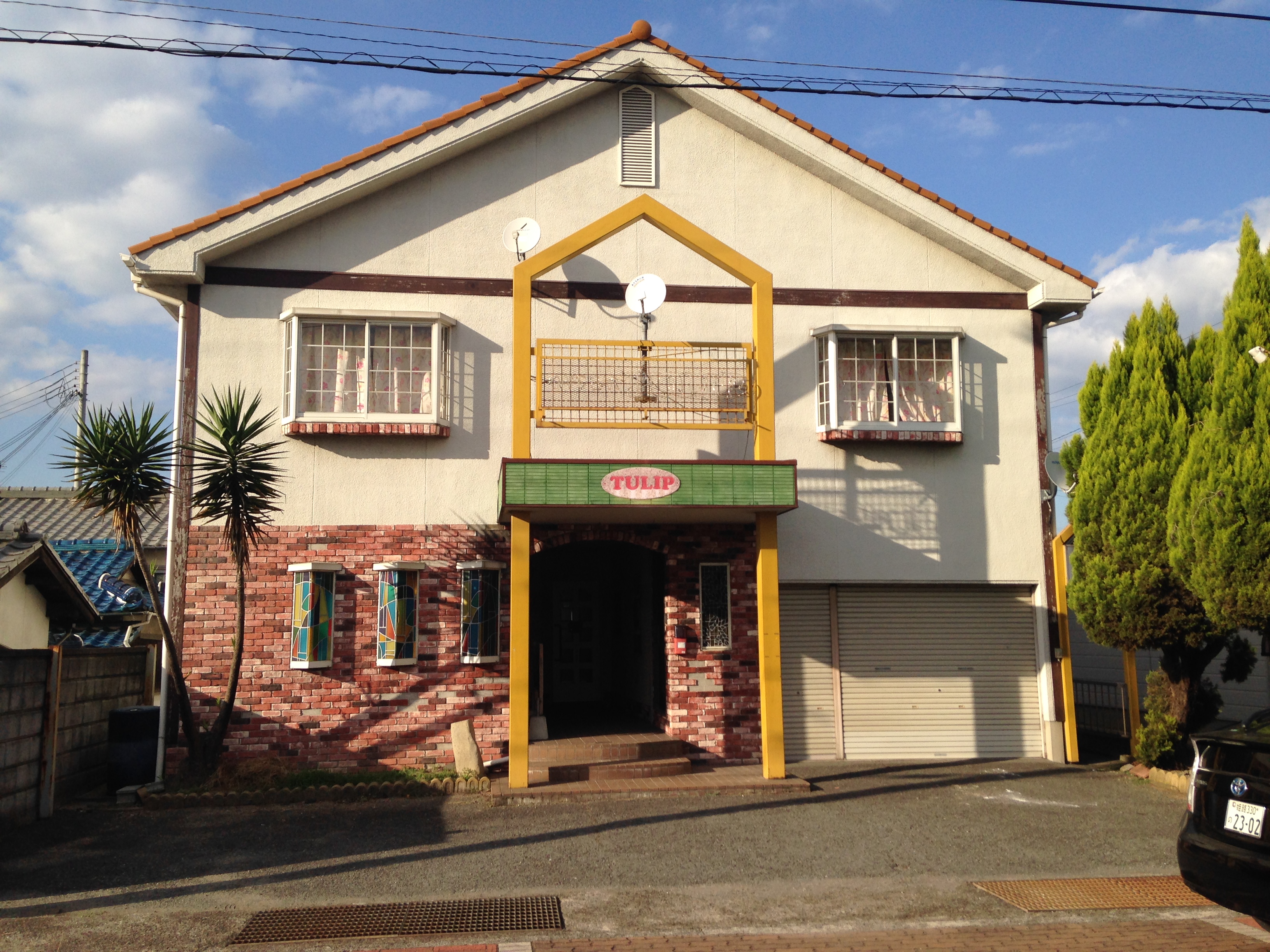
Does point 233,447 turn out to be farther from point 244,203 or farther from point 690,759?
point 690,759

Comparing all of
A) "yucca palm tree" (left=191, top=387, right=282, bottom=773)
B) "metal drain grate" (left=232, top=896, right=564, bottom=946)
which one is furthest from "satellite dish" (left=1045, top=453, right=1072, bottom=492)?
"yucca palm tree" (left=191, top=387, right=282, bottom=773)

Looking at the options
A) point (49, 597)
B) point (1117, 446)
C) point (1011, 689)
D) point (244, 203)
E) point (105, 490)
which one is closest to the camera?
point (105, 490)

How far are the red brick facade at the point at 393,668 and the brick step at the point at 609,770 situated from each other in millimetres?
726

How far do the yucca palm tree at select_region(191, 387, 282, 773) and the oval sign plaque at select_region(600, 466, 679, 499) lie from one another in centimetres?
386

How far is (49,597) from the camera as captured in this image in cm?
1499

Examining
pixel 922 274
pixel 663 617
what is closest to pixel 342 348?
pixel 663 617

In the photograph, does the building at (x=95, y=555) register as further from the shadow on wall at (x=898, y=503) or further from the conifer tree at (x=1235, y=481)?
the conifer tree at (x=1235, y=481)

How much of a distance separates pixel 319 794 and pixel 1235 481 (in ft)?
33.3

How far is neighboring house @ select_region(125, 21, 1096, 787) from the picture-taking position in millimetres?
12469

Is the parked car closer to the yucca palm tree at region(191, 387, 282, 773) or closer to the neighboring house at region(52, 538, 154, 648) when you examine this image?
the yucca palm tree at region(191, 387, 282, 773)

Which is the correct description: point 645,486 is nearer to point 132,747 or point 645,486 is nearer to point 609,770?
point 609,770

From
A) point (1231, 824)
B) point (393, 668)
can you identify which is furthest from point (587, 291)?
point (1231, 824)

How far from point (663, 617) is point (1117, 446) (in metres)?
5.93

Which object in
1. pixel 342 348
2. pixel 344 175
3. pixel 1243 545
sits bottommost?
pixel 1243 545
